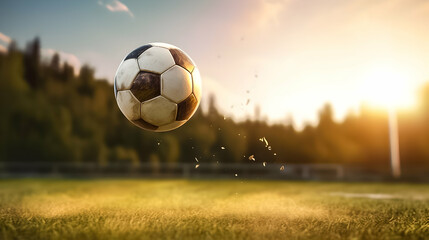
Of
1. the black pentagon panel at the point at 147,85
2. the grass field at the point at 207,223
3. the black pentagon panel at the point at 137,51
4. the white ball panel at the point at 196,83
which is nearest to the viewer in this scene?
the grass field at the point at 207,223

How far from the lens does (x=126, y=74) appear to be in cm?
472

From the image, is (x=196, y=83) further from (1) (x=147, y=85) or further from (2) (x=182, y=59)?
(1) (x=147, y=85)

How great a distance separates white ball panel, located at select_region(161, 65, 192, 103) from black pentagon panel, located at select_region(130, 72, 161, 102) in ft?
0.20

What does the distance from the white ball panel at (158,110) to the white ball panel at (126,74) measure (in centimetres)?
34

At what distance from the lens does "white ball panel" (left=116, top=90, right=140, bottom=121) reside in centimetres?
468

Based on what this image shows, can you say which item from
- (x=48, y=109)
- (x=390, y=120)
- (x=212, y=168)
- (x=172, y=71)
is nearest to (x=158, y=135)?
(x=48, y=109)

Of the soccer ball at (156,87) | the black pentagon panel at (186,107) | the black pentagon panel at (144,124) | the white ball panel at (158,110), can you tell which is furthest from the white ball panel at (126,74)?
the black pentagon panel at (186,107)

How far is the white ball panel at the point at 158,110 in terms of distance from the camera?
15.2 ft

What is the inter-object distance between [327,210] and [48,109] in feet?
77.7

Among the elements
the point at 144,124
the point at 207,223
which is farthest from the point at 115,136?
the point at 207,223

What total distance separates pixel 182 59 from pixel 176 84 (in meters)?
0.43

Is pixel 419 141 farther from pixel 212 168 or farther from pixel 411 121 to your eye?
pixel 212 168

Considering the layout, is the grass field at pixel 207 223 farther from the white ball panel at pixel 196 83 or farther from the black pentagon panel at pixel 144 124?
the white ball panel at pixel 196 83

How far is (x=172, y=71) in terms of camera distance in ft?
15.4
